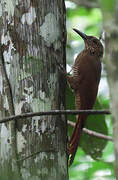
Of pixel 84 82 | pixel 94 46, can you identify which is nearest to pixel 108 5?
pixel 84 82

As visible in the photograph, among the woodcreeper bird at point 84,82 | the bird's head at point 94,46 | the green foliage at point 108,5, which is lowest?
the woodcreeper bird at point 84,82

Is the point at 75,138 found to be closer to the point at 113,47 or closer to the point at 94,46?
the point at 94,46

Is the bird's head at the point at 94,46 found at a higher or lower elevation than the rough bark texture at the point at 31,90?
higher

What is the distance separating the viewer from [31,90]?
7.31 ft

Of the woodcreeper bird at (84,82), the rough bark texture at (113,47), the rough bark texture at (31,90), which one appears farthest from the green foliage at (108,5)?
the woodcreeper bird at (84,82)

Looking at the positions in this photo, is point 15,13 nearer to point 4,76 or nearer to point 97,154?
point 4,76

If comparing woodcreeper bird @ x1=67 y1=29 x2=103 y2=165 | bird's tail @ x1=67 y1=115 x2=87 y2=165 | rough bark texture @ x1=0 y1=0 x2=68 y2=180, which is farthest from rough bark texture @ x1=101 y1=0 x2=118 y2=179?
woodcreeper bird @ x1=67 y1=29 x2=103 y2=165

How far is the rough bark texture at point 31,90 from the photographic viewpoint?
2148mm

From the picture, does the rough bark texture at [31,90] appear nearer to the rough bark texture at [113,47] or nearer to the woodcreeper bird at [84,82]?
the woodcreeper bird at [84,82]

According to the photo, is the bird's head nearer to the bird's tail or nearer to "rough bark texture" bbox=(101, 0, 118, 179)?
the bird's tail

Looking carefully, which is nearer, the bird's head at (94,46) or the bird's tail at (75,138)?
the bird's tail at (75,138)

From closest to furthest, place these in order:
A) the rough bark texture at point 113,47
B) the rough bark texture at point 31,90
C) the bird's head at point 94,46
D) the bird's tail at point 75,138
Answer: the rough bark texture at point 113,47 → the rough bark texture at point 31,90 → the bird's tail at point 75,138 → the bird's head at point 94,46

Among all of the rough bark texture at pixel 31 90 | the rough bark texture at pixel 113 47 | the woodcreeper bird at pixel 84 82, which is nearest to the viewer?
the rough bark texture at pixel 113 47

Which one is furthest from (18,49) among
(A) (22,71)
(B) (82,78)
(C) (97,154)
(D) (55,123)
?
(C) (97,154)
